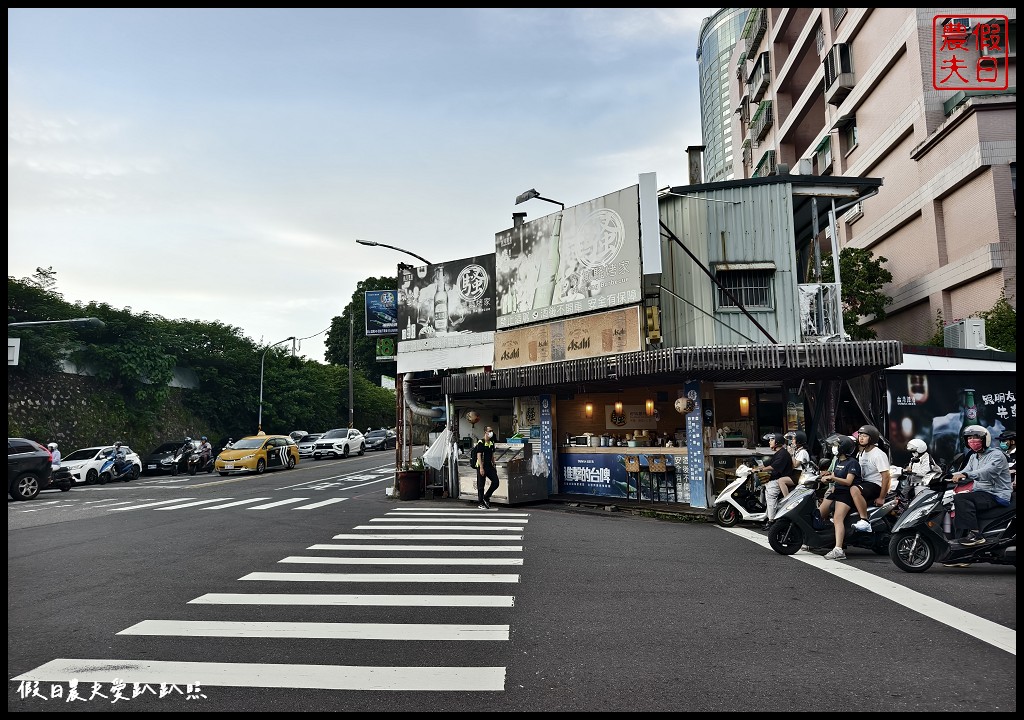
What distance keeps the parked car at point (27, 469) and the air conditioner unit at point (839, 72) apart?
35.2m

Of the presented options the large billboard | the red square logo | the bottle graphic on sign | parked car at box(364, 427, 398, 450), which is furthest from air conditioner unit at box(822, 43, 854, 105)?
parked car at box(364, 427, 398, 450)

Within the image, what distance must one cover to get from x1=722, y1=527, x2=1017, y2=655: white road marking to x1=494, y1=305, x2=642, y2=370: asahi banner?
7.44 meters

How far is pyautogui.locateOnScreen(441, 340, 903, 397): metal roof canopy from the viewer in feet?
47.8

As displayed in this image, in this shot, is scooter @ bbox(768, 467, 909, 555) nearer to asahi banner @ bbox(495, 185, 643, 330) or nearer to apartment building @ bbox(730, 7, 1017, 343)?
asahi banner @ bbox(495, 185, 643, 330)

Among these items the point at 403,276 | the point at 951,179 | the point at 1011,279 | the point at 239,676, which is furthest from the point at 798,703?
the point at 951,179

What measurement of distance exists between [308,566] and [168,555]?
8.71 feet

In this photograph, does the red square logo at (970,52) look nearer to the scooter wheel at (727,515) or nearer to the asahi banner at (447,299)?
the asahi banner at (447,299)

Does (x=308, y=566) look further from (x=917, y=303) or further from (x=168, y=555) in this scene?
(x=917, y=303)

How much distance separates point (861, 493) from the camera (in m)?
10.0

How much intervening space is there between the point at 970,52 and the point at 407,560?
26.6m

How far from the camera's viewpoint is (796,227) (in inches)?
763

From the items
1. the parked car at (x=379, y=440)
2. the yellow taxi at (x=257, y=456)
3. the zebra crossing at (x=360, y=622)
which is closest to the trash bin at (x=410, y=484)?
the zebra crossing at (x=360, y=622)

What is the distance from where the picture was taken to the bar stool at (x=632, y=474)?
16969 millimetres

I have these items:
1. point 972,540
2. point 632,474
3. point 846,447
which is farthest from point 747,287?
point 972,540
